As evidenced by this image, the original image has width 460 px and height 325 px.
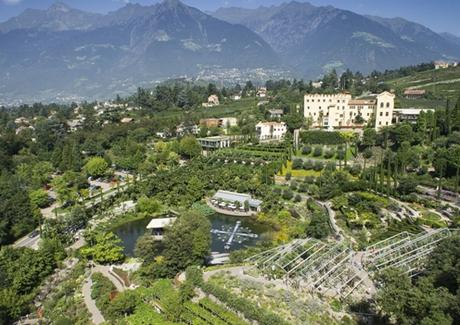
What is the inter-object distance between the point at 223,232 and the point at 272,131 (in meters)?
29.5

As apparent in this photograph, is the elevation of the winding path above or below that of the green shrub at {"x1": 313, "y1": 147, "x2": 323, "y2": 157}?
below

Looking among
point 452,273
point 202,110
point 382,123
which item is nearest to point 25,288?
point 452,273

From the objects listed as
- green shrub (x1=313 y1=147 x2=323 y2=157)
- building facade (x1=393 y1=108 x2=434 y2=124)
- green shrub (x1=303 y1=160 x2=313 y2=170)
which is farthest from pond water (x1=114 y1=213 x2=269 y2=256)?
building facade (x1=393 y1=108 x2=434 y2=124)

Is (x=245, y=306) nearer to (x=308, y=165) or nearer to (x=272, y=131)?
(x=308, y=165)

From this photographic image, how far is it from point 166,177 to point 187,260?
20.8 meters

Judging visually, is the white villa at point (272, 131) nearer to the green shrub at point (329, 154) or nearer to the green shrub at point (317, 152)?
the green shrub at point (317, 152)

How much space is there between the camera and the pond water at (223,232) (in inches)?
1249

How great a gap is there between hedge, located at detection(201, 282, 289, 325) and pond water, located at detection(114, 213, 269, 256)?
8.90 m

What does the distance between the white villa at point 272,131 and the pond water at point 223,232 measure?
80.7 feet

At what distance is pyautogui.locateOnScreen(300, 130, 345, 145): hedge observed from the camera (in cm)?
5134

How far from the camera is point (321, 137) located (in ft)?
171

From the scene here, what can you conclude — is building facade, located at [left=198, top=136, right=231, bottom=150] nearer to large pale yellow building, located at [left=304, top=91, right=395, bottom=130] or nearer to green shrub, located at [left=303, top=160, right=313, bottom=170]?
large pale yellow building, located at [left=304, top=91, right=395, bottom=130]

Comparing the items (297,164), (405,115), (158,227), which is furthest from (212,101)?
A: (158,227)

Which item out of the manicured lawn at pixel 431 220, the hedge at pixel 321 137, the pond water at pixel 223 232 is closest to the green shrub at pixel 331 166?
the hedge at pixel 321 137
